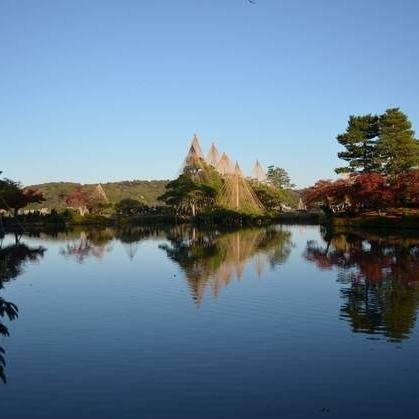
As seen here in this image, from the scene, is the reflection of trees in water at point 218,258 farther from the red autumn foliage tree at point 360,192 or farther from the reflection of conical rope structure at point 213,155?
the reflection of conical rope structure at point 213,155

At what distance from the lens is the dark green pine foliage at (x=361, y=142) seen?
51.2 m

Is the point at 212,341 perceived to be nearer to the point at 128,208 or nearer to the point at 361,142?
the point at 361,142

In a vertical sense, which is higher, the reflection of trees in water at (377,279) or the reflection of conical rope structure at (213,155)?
the reflection of conical rope structure at (213,155)

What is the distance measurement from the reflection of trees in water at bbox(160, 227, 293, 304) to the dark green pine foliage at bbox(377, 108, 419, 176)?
62.5 ft

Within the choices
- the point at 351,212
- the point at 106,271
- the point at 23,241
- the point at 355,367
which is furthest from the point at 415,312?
the point at 351,212

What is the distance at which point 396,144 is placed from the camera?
48.8 metres

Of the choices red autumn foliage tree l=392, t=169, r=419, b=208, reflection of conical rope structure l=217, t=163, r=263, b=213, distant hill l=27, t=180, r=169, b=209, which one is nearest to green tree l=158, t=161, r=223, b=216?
reflection of conical rope structure l=217, t=163, r=263, b=213

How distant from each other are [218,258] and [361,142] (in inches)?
1246

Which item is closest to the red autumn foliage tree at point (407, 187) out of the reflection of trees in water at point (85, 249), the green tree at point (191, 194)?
the reflection of trees in water at point (85, 249)

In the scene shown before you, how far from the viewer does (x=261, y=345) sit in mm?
10609

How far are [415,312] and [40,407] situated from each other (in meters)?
8.83

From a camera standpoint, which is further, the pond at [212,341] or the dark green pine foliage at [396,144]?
the dark green pine foliage at [396,144]

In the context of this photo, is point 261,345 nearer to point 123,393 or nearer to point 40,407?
point 123,393

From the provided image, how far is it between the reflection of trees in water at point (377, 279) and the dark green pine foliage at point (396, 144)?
743 inches
